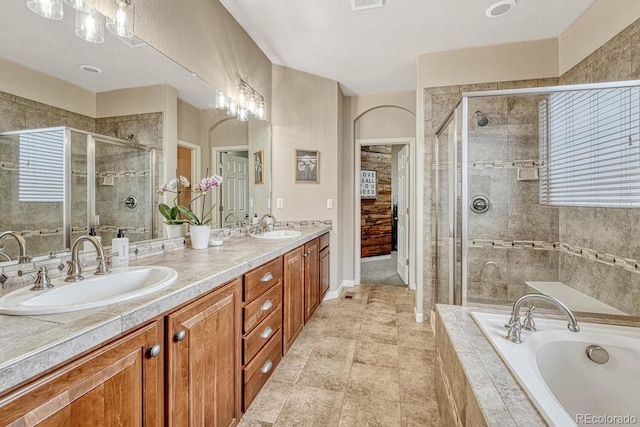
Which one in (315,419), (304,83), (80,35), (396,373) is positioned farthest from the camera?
(304,83)

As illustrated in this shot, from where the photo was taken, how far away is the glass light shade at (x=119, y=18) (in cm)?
148

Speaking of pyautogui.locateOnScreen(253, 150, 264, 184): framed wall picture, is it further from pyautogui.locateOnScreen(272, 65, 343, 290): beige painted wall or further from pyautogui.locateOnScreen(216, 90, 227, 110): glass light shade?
pyautogui.locateOnScreen(216, 90, 227, 110): glass light shade

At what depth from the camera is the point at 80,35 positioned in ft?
4.48

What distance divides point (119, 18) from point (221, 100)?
0.94m

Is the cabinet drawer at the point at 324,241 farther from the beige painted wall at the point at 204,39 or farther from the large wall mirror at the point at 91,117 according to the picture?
the beige painted wall at the point at 204,39

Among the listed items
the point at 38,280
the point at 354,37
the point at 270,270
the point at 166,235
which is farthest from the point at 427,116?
the point at 38,280

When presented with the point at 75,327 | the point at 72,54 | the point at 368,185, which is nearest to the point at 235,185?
the point at 72,54

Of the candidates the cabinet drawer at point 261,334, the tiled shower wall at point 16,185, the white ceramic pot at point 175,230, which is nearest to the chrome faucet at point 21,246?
the tiled shower wall at point 16,185

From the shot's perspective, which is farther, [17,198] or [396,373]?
[396,373]

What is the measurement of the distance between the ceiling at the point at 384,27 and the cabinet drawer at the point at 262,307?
6.93ft

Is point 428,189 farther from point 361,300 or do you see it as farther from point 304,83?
point 304,83

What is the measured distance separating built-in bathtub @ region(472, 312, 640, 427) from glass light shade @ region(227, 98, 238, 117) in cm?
238

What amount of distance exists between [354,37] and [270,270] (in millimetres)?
2170

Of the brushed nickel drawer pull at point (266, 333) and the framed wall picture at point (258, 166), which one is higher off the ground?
the framed wall picture at point (258, 166)
